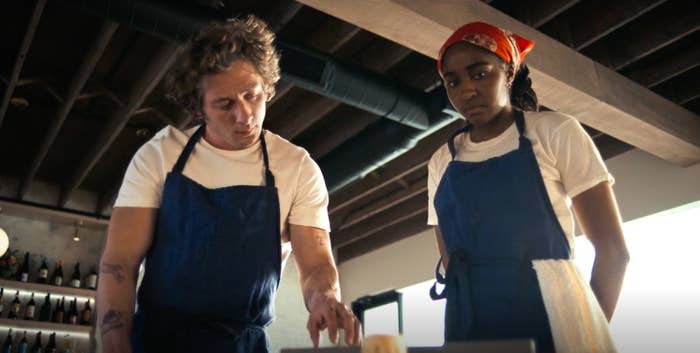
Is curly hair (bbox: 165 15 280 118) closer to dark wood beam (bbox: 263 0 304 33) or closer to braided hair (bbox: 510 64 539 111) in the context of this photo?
braided hair (bbox: 510 64 539 111)

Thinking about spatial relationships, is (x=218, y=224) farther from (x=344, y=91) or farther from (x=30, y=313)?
(x=30, y=313)

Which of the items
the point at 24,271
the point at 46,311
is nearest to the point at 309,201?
the point at 46,311

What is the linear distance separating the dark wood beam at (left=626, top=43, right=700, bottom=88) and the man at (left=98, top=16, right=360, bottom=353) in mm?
3859

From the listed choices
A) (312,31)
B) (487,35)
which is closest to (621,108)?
(312,31)

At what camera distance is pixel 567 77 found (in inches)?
152

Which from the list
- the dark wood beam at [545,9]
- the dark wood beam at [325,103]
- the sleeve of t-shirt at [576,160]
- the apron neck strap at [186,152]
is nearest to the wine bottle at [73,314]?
the dark wood beam at [325,103]

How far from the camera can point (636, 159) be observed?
5.30 m

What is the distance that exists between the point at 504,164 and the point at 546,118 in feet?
0.55

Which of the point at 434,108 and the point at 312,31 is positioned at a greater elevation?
the point at 312,31

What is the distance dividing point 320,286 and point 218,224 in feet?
0.97

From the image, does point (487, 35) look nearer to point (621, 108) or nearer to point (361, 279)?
point (621, 108)

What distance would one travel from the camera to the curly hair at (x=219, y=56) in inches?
63.1

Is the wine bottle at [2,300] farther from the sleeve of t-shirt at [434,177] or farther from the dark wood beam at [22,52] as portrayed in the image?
the sleeve of t-shirt at [434,177]

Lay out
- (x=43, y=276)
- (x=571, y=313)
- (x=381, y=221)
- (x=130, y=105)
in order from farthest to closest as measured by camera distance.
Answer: (x=381, y=221)
(x=43, y=276)
(x=130, y=105)
(x=571, y=313)
